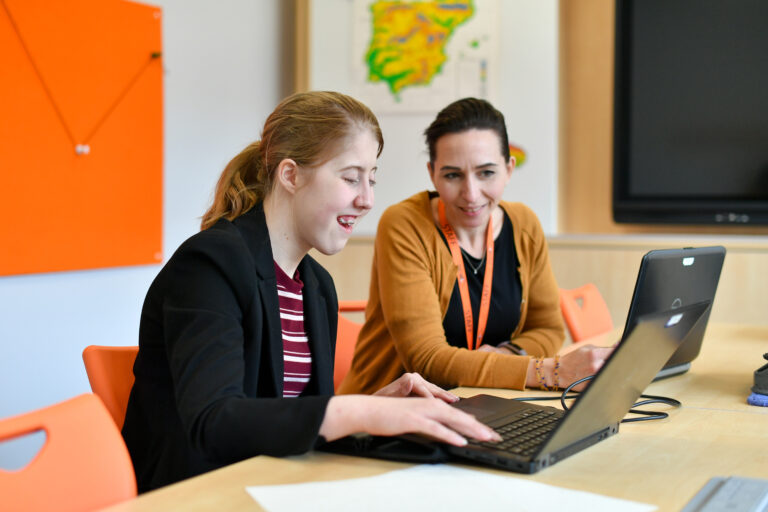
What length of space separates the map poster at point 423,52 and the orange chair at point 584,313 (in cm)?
132

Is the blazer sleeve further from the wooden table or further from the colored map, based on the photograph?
the colored map

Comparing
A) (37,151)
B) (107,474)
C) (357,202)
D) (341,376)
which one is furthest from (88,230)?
(107,474)

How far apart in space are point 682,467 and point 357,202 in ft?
2.34

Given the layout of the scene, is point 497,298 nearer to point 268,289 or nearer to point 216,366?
point 268,289

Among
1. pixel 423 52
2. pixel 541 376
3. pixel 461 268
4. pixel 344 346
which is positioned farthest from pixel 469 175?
pixel 423 52

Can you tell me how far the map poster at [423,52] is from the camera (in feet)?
12.7

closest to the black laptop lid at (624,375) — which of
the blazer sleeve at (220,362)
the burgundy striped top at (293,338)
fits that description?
the blazer sleeve at (220,362)

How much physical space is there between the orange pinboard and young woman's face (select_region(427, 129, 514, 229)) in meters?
1.54

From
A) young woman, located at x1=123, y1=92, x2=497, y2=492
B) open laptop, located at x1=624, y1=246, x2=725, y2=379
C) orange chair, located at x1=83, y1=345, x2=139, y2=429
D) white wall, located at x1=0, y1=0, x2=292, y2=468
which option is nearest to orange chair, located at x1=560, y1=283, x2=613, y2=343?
open laptop, located at x1=624, y1=246, x2=725, y2=379

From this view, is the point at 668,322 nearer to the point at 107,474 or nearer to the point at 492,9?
the point at 107,474

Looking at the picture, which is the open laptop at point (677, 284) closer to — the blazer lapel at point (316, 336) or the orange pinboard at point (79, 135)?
the blazer lapel at point (316, 336)

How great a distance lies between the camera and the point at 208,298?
1.25 meters

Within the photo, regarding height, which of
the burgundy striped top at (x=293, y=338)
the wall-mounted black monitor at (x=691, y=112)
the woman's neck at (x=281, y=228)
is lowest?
the burgundy striped top at (x=293, y=338)

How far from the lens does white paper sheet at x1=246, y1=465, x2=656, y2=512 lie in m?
0.92
